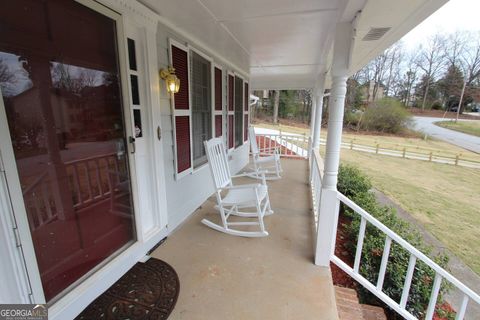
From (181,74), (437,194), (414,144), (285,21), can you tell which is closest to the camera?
(285,21)

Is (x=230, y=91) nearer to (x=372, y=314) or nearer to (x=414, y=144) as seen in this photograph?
(x=372, y=314)

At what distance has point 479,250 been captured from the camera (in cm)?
522

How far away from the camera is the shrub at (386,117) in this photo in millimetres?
17219

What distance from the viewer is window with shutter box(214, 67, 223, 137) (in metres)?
3.58

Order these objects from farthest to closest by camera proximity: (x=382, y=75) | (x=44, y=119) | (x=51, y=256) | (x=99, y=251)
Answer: (x=382, y=75)
(x=99, y=251)
(x=51, y=256)
(x=44, y=119)

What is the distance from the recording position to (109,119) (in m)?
1.74

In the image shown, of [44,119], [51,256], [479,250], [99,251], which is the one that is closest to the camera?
[44,119]

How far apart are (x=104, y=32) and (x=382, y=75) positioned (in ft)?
84.5

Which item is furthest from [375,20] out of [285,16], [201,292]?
[201,292]

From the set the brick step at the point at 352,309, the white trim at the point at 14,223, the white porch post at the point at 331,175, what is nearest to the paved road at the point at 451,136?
the brick step at the point at 352,309

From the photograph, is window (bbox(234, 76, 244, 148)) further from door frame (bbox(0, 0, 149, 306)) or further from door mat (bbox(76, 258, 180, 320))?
door mat (bbox(76, 258, 180, 320))

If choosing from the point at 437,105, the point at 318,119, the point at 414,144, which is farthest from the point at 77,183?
the point at 437,105

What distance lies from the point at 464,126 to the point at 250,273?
27.8m

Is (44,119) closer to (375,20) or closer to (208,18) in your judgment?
(208,18)
